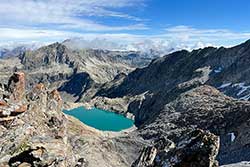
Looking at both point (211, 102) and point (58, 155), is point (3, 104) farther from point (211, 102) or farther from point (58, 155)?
point (211, 102)

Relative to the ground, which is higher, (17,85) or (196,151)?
(196,151)

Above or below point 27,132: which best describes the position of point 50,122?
below

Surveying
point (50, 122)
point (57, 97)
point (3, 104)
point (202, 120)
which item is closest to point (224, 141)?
point (202, 120)

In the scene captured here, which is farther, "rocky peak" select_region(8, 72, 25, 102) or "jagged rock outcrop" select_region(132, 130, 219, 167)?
"rocky peak" select_region(8, 72, 25, 102)

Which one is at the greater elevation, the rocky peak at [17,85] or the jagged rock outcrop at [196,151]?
the jagged rock outcrop at [196,151]

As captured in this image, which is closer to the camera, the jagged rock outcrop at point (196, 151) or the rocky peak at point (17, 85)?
the jagged rock outcrop at point (196, 151)

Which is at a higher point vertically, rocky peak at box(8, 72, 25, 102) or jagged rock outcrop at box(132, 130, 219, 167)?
jagged rock outcrop at box(132, 130, 219, 167)

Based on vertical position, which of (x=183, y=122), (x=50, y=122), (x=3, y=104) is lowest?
(x=183, y=122)

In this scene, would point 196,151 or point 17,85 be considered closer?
point 196,151

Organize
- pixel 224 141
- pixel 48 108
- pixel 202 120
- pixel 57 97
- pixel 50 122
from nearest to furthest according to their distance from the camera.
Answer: pixel 50 122, pixel 48 108, pixel 57 97, pixel 224 141, pixel 202 120

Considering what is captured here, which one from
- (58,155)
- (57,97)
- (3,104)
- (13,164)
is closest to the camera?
(13,164)

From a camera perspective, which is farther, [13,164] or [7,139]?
[7,139]
